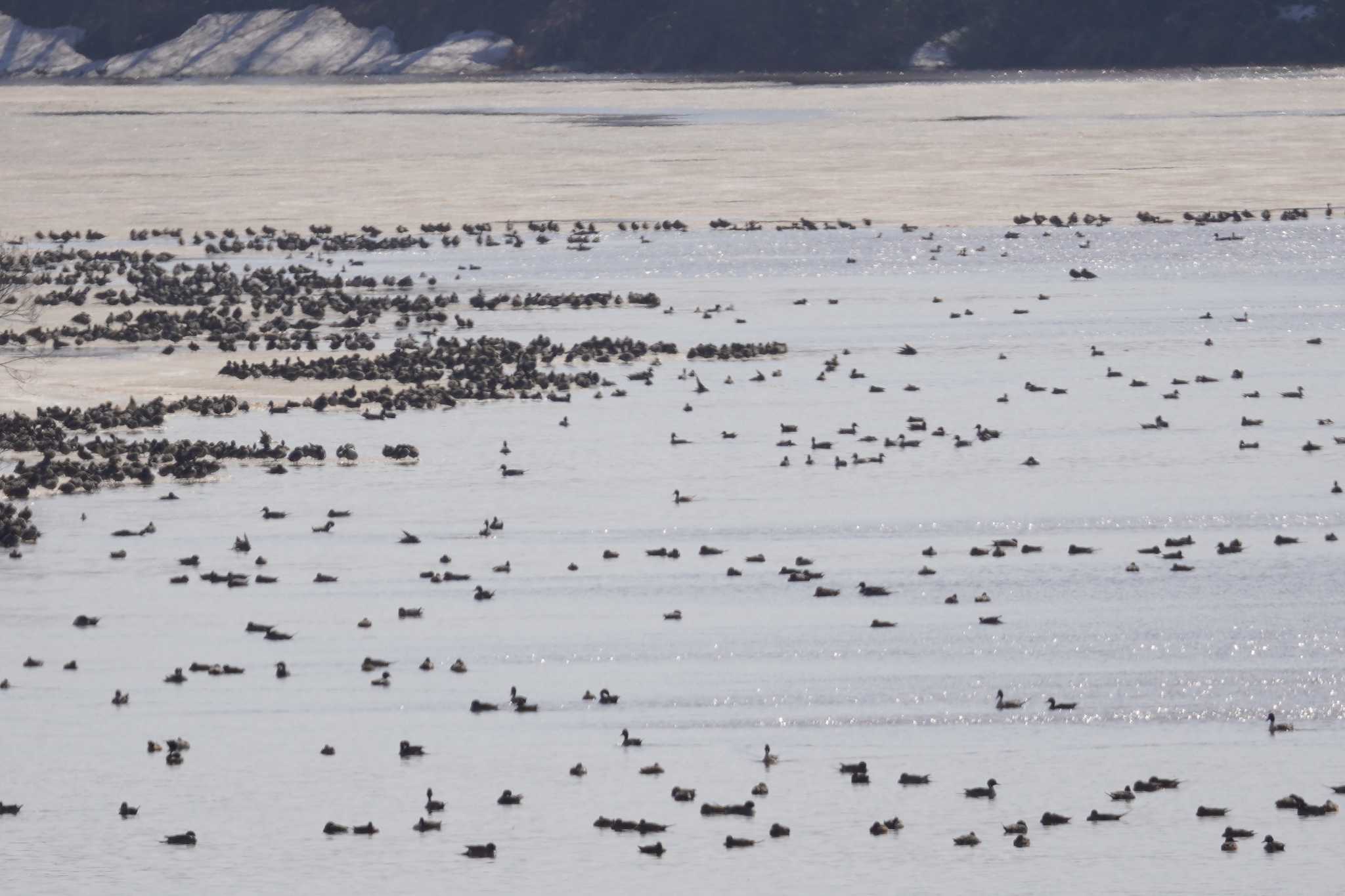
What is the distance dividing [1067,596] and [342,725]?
9.68 m

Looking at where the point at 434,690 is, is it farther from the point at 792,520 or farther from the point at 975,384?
the point at 975,384

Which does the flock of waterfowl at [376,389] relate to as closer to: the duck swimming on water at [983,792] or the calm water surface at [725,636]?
the duck swimming on water at [983,792]

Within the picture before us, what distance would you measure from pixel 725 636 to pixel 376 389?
21549 mm

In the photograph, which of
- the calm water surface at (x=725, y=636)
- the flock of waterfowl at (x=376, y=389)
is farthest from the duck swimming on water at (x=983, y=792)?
the calm water surface at (x=725, y=636)

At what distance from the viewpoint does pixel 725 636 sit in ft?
89.6

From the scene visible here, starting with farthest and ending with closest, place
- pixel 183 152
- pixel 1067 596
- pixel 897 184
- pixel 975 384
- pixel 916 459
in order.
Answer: pixel 183 152, pixel 897 184, pixel 975 384, pixel 916 459, pixel 1067 596

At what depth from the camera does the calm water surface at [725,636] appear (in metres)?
20.3

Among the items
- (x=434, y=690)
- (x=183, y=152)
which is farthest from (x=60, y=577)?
(x=183, y=152)

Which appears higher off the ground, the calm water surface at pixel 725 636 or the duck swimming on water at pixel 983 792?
the duck swimming on water at pixel 983 792

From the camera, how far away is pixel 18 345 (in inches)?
2128

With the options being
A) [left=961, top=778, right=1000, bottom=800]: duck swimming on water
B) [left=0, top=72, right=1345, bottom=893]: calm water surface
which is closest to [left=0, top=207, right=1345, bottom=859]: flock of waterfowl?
[left=961, top=778, right=1000, bottom=800]: duck swimming on water

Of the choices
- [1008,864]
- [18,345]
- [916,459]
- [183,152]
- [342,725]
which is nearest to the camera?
[1008,864]

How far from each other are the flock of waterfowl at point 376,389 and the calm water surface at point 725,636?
10.3 inches

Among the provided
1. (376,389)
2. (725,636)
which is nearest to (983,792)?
(725,636)
